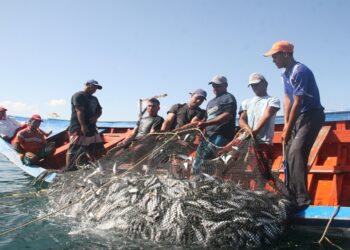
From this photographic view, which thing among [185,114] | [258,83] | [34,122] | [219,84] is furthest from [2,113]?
[258,83]

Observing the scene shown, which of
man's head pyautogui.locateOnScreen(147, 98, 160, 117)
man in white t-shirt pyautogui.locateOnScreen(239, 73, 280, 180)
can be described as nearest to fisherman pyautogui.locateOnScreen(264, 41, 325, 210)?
man in white t-shirt pyautogui.locateOnScreen(239, 73, 280, 180)

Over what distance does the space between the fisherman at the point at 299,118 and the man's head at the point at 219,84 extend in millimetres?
1694

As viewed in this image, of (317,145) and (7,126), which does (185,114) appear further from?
(7,126)

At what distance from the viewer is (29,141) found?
10.0 m

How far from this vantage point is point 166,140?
6.27 meters

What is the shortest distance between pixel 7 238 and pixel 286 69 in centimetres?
491

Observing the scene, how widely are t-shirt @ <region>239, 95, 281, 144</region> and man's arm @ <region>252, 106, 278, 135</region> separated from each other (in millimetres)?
95

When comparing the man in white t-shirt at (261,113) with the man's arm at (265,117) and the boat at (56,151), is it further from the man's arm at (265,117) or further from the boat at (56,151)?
the boat at (56,151)

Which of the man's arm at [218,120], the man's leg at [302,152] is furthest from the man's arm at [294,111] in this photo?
the man's arm at [218,120]

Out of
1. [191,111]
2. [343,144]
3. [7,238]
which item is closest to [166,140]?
[191,111]

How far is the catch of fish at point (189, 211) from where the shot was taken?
458 cm

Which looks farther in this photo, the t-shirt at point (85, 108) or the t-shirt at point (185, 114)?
the t-shirt at point (85, 108)

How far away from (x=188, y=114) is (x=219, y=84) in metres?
1.19

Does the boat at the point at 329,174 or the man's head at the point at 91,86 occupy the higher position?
the man's head at the point at 91,86
